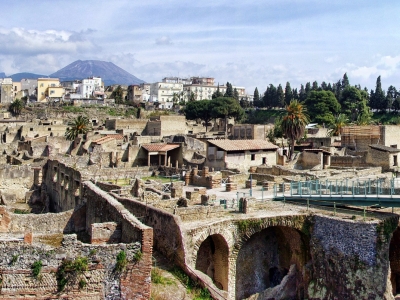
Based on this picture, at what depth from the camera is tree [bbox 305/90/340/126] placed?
97.9 metres

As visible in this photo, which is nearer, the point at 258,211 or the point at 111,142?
the point at 258,211

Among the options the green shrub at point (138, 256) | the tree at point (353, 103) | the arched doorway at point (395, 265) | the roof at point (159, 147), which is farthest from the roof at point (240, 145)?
the tree at point (353, 103)

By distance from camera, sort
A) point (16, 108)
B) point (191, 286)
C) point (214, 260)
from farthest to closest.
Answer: point (16, 108)
point (214, 260)
point (191, 286)

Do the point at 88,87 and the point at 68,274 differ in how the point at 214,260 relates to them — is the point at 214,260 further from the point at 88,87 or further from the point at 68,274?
the point at 88,87

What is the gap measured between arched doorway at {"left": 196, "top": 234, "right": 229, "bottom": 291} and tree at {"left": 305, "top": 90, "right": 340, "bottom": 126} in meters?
77.7

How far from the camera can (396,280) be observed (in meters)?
24.8

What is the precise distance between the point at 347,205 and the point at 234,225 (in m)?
7.18

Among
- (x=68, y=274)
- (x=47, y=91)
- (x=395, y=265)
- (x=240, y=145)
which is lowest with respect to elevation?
(x=395, y=265)

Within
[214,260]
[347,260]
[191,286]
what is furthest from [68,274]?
[347,260]

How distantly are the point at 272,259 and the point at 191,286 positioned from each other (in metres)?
8.37

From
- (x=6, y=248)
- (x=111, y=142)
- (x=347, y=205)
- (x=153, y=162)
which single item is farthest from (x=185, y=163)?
(x=6, y=248)

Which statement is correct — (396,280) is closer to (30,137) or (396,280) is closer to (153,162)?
(153,162)

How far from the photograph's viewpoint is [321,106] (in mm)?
98312

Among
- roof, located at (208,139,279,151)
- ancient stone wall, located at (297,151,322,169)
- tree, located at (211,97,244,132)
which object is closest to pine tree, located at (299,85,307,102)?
tree, located at (211,97,244,132)
